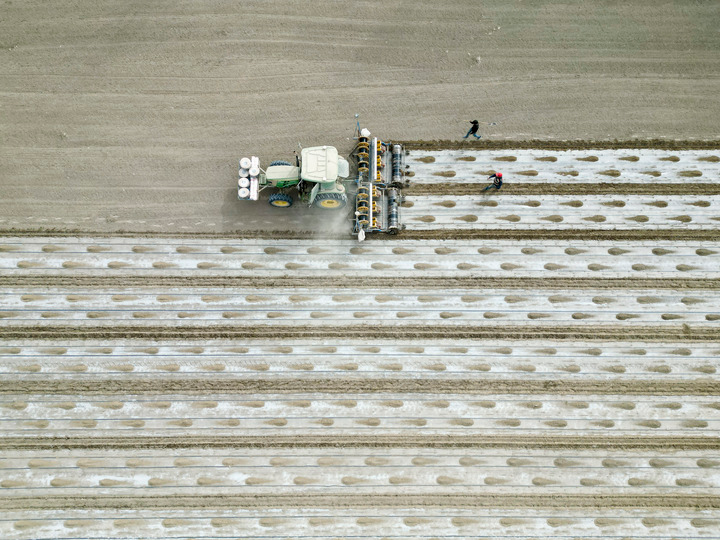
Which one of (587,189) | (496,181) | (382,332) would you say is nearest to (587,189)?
(587,189)

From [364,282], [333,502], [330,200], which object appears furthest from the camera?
[364,282]

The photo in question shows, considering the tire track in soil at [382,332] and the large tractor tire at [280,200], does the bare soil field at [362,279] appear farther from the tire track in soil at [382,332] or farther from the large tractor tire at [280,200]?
the large tractor tire at [280,200]

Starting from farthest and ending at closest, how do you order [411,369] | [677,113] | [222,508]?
1. [677,113]
2. [411,369]
3. [222,508]

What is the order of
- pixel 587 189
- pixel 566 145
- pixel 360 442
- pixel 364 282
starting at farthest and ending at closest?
1. pixel 566 145
2. pixel 587 189
3. pixel 364 282
4. pixel 360 442

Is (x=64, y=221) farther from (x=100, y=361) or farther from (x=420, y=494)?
(x=420, y=494)

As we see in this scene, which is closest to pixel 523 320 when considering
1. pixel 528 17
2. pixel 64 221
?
pixel 528 17

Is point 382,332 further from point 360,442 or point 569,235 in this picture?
point 569,235
